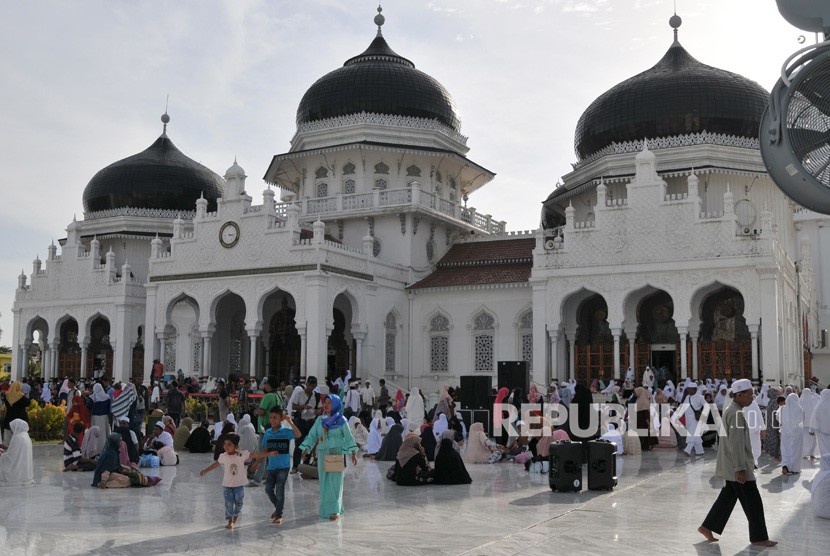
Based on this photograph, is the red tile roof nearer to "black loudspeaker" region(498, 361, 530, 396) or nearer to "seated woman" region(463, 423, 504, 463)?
"black loudspeaker" region(498, 361, 530, 396)

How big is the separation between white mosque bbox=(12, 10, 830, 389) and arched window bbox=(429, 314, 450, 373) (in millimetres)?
56

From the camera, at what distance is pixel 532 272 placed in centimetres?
2962

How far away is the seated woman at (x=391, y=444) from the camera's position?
17.4 meters

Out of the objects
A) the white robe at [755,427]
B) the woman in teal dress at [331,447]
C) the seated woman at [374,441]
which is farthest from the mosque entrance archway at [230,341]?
the woman in teal dress at [331,447]

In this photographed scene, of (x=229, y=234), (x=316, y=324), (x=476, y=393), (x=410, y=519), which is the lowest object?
(x=410, y=519)

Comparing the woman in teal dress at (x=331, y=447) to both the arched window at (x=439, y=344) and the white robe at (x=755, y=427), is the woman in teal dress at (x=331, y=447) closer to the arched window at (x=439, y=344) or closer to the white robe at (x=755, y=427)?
the white robe at (x=755, y=427)

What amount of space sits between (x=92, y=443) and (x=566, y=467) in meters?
8.15

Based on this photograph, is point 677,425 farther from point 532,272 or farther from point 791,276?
point 791,276

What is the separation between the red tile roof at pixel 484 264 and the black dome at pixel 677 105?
16.7 ft

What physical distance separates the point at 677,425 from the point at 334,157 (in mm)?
20313

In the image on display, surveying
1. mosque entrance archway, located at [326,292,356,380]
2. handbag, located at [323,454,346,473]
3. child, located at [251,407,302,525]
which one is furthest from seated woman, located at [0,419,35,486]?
mosque entrance archway, located at [326,292,356,380]

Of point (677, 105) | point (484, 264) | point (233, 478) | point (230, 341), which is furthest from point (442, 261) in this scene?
point (233, 478)

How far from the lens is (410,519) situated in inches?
395

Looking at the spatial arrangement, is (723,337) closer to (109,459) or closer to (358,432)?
(358,432)
